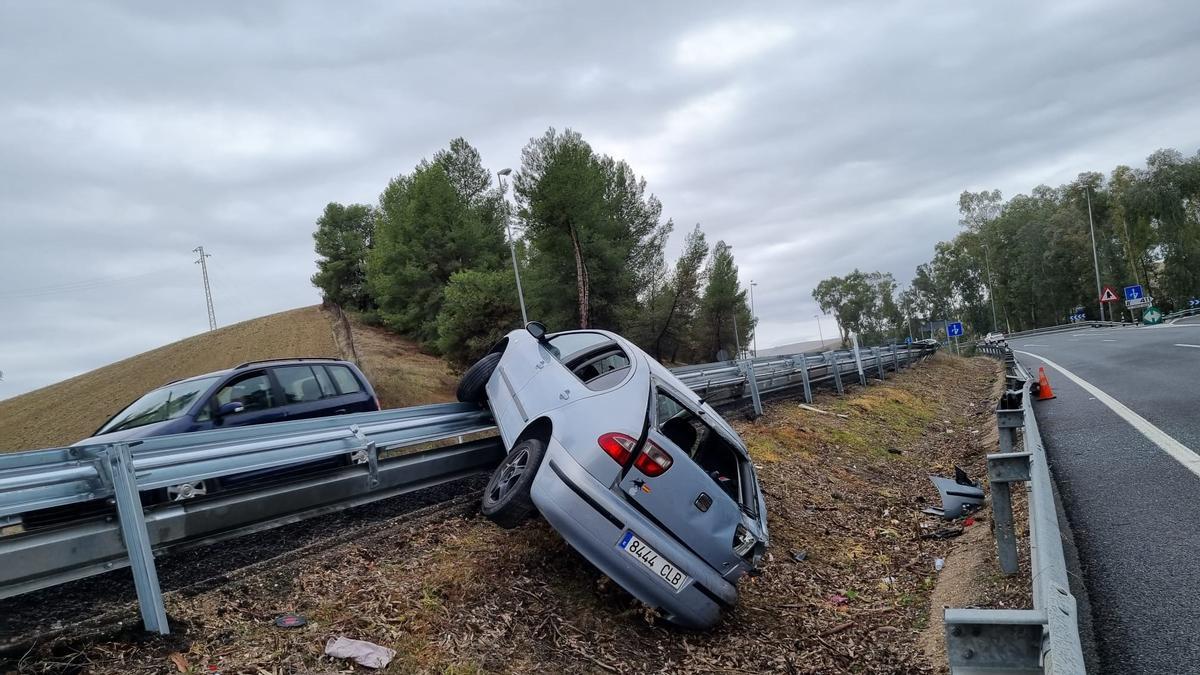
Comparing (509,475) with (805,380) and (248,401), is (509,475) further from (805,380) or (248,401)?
(805,380)

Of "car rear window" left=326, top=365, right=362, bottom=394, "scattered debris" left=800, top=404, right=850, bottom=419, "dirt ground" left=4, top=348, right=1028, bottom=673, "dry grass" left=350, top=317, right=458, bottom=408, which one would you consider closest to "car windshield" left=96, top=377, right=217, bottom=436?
"car rear window" left=326, top=365, right=362, bottom=394

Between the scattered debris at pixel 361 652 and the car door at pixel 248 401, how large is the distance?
4413 mm

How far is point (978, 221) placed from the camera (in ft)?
381

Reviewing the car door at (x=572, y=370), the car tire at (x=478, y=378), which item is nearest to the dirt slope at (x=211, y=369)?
the car tire at (x=478, y=378)

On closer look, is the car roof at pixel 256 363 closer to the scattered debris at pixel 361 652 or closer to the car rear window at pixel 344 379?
the car rear window at pixel 344 379

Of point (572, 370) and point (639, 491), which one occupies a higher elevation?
point (572, 370)

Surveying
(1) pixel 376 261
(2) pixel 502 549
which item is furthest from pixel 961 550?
(1) pixel 376 261

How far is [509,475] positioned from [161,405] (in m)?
4.50

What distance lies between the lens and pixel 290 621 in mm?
4562

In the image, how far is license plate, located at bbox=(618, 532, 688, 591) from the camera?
496 centimetres

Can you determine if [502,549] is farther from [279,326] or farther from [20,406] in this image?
[279,326]

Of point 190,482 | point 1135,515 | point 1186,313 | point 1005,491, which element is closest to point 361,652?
point 190,482

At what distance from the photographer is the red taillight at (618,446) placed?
512 cm

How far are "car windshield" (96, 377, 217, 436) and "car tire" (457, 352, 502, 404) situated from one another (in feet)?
9.14
